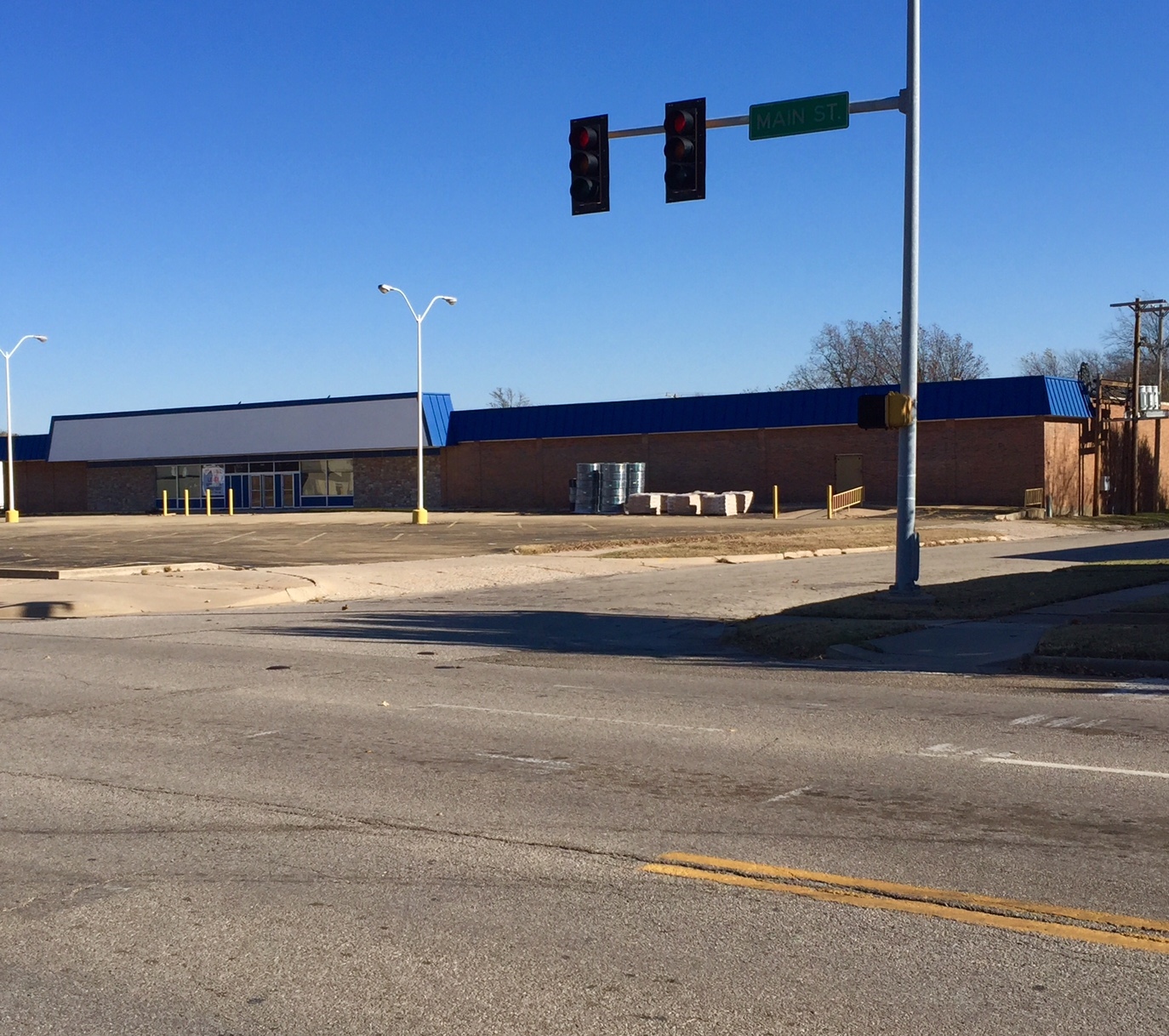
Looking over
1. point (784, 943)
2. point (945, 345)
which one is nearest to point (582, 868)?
point (784, 943)

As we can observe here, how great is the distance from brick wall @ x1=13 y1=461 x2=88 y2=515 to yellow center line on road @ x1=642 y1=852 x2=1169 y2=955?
78261 millimetres

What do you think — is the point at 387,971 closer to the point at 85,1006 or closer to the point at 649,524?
the point at 85,1006

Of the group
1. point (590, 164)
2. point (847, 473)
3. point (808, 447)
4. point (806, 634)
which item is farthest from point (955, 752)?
point (808, 447)

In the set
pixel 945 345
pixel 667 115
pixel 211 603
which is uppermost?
pixel 945 345

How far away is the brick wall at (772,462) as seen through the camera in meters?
51.8

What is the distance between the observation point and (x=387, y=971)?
4.68 metres

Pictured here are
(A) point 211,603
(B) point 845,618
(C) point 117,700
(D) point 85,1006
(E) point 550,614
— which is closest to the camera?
(D) point 85,1006

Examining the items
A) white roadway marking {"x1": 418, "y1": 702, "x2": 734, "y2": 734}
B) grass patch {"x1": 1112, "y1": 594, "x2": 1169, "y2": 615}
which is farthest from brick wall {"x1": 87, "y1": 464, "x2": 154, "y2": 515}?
white roadway marking {"x1": 418, "y1": 702, "x2": 734, "y2": 734}

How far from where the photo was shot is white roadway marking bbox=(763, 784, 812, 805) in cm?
715

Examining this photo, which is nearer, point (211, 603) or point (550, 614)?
point (550, 614)

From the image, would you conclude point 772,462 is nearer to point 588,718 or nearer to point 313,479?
point 313,479

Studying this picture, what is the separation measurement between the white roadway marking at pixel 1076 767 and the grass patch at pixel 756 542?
2186 centimetres

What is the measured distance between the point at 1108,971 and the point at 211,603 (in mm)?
17931

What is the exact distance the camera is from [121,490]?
76688 mm
